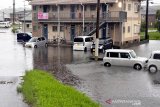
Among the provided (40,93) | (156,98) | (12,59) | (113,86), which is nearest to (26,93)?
(40,93)

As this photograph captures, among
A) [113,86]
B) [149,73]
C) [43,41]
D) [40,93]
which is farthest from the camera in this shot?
[43,41]

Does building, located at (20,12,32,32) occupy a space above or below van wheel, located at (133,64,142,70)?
above

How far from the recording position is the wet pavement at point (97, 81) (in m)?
17.2

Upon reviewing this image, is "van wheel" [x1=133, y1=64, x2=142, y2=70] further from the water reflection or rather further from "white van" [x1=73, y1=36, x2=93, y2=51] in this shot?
"white van" [x1=73, y1=36, x2=93, y2=51]

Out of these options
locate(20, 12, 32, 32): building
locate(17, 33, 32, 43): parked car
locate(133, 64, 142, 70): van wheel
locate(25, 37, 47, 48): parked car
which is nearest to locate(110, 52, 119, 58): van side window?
locate(133, 64, 142, 70): van wheel

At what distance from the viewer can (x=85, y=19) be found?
151 feet

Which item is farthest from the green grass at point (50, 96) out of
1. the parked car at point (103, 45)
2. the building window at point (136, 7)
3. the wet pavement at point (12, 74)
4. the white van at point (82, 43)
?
the building window at point (136, 7)

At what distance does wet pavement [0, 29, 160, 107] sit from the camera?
676 inches

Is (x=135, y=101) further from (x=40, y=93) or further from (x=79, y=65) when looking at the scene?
(x=79, y=65)

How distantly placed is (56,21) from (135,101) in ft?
107

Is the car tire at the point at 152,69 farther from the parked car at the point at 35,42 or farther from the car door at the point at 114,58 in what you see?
the parked car at the point at 35,42

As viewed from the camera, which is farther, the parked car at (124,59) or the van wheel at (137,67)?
the parked car at (124,59)

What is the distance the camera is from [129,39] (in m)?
48.8

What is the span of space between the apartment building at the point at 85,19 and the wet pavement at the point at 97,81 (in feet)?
36.4
